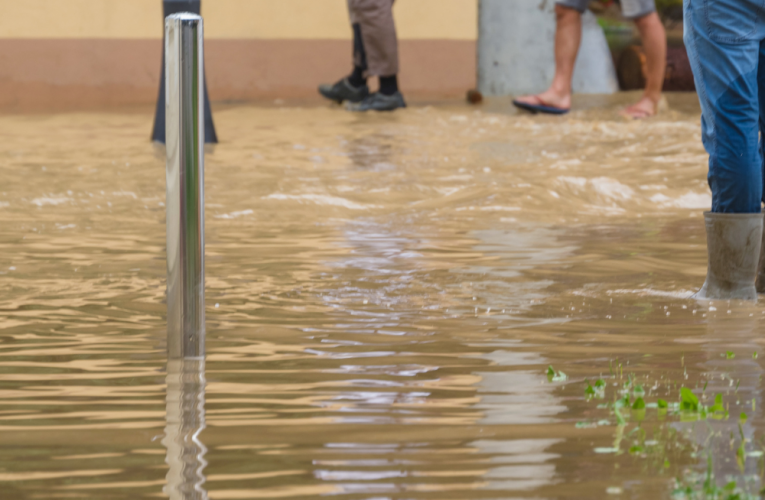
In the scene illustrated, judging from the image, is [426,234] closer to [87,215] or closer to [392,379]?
[87,215]

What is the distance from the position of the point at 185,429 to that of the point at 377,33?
5231 millimetres

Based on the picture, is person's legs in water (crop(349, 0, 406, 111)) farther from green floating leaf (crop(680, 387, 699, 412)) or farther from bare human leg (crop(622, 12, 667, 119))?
green floating leaf (crop(680, 387, 699, 412))

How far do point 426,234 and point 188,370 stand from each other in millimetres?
1384

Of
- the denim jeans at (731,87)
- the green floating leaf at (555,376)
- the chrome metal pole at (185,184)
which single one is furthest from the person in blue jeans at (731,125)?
the chrome metal pole at (185,184)

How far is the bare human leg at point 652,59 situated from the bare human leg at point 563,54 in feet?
1.27

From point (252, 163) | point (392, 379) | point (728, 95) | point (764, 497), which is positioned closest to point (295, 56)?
point (252, 163)

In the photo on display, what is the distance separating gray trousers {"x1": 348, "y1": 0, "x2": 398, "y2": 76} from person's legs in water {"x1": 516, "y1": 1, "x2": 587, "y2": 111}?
0.85 m

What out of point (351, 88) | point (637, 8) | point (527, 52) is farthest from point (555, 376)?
point (527, 52)

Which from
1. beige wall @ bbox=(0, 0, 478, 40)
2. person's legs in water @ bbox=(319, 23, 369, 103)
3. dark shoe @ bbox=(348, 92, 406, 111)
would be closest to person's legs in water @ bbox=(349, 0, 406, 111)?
dark shoe @ bbox=(348, 92, 406, 111)

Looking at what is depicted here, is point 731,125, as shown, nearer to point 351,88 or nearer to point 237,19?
point 351,88

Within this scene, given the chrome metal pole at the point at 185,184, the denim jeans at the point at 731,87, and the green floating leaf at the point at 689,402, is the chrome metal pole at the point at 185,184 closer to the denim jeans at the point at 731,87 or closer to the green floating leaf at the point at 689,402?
the green floating leaf at the point at 689,402

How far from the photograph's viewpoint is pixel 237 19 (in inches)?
297

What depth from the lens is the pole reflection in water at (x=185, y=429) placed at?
1.16 metres

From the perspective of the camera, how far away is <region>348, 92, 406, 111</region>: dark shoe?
659cm
